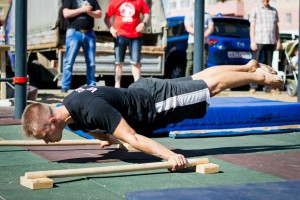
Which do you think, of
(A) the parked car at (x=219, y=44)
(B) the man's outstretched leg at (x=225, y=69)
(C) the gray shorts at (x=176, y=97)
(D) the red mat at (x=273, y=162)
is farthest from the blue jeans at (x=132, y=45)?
(D) the red mat at (x=273, y=162)

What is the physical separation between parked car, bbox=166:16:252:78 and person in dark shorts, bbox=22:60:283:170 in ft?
25.0

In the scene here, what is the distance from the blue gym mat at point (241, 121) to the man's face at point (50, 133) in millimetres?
2207

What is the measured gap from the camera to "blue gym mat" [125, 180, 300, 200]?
3555 mm

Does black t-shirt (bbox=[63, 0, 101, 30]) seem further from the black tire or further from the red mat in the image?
the red mat

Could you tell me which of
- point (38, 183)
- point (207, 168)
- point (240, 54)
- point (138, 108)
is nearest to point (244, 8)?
point (240, 54)

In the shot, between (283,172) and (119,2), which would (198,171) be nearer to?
(283,172)

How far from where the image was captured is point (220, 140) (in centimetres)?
660

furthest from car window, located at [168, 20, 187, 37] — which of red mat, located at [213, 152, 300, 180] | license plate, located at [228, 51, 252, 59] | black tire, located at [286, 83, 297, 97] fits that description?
red mat, located at [213, 152, 300, 180]

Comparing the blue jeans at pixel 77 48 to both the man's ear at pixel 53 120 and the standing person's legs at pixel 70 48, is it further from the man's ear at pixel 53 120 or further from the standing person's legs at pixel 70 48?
the man's ear at pixel 53 120

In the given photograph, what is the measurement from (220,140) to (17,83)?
273cm

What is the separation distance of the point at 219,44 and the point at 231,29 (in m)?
0.70

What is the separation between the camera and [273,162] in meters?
5.25

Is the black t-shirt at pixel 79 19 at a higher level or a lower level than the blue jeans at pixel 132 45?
higher

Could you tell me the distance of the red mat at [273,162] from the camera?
479 cm
